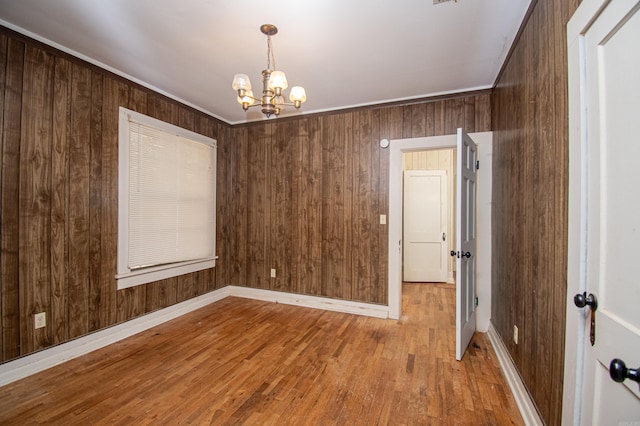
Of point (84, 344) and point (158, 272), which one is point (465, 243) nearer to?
point (158, 272)

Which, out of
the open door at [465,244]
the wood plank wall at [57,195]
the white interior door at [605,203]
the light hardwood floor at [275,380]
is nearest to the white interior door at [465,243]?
the open door at [465,244]

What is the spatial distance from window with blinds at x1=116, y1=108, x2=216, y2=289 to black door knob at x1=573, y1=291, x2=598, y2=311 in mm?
3428

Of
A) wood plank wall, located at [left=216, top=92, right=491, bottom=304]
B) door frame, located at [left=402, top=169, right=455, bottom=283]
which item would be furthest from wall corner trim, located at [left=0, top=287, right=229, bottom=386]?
door frame, located at [left=402, top=169, right=455, bottom=283]

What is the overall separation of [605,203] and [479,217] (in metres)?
2.01

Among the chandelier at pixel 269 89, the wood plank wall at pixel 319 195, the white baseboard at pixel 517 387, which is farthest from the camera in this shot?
the wood plank wall at pixel 319 195

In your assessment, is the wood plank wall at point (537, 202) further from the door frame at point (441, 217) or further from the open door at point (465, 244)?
the door frame at point (441, 217)

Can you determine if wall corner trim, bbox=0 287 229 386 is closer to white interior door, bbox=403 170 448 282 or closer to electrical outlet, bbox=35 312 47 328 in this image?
electrical outlet, bbox=35 312 47 328

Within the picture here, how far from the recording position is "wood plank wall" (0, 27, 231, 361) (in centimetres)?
198

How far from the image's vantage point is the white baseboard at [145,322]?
204cm

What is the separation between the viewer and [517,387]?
1.80 m

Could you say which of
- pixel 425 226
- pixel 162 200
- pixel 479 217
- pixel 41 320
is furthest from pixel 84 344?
pixel 425 226

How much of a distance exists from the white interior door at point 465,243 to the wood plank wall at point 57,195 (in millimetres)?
3210

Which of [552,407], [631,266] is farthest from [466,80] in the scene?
[552,407]

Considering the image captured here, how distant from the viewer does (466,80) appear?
8.87 feet
